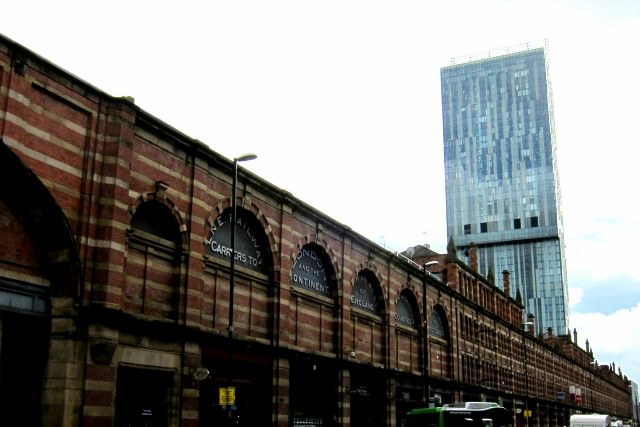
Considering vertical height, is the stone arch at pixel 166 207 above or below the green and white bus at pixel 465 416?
above

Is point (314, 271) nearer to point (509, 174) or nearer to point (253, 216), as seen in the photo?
point (253, 216)

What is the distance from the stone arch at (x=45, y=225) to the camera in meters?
22.3

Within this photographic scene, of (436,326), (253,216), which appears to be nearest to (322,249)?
(253,216)

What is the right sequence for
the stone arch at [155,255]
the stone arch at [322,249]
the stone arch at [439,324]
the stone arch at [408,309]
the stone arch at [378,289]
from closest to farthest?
the stone arch at [155,255]
the stone arch at [322,249]
the stone arch at [378,289]
the stone arch at [408,309]
the stone arch at [439,324]

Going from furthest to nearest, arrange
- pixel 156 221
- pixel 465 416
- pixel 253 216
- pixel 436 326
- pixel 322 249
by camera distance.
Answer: pixel 436 326 < pixel 322 249 < pixel 465 416 < pixel 253 216 < pixel 156 221

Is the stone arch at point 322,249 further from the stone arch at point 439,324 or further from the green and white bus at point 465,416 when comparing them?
the stone arch at point 439,324

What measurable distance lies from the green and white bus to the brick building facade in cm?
428

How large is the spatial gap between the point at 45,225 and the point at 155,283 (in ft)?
16.6

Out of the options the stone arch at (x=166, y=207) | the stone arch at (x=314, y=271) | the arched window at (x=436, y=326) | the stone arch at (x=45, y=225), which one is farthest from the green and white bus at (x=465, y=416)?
the stone arch at (x=45, y=225)

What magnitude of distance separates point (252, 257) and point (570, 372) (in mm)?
92605

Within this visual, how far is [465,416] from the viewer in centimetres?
3662

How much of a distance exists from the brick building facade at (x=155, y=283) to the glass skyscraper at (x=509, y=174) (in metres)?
138

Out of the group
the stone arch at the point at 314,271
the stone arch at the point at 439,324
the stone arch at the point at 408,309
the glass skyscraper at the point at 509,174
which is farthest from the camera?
the glass skyscraper at the point at 509,174

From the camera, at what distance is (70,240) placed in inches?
922
